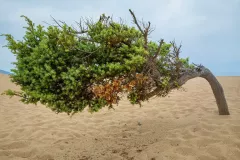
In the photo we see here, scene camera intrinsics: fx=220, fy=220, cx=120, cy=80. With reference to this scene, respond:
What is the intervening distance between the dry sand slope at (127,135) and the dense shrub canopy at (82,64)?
2112 millimetres

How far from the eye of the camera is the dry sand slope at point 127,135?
5.92 meters

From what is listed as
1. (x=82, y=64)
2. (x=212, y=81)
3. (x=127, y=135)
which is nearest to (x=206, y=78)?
(x=212, y=81)

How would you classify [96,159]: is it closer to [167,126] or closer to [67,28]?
[167,126]

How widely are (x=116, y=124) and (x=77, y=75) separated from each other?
535cm

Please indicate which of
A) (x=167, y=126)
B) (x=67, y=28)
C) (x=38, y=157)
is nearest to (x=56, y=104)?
(x=67, y=28)

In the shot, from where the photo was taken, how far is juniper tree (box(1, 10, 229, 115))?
14.3ft

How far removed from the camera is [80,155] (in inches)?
254

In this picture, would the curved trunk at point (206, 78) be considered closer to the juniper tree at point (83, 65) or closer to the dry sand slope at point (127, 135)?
the dry sand slope at point (127, 135)

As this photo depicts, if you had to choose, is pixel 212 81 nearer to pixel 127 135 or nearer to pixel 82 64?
pixel 127 135

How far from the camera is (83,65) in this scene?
4.46m

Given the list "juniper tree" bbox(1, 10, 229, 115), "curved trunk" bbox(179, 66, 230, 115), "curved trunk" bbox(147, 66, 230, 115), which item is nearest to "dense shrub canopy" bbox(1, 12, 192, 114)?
"juniper tree" bbox(1, 10, 229, 115)

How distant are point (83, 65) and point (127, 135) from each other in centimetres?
416

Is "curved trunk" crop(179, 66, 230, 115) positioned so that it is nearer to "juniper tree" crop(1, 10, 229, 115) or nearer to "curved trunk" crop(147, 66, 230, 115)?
"curved trunk" crop(147, 66, 230, 115)

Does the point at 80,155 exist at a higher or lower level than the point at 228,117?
lower
